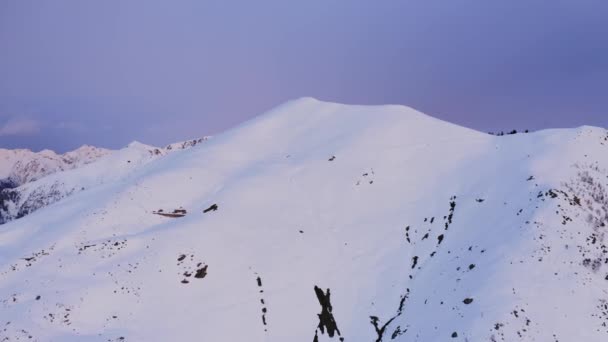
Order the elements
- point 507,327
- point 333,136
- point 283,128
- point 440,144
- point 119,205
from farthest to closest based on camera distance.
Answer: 1. point 283,128
2. point 333,136
3. point 440,144
4. point 119,205
5. point 507,327

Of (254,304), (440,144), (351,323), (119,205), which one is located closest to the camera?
(351,323)

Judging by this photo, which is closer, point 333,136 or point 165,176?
point 165,176

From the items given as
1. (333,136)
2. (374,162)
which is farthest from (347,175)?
(333,136)

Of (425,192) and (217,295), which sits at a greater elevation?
(425,192)

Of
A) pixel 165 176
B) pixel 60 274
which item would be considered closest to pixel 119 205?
pixel 165 176

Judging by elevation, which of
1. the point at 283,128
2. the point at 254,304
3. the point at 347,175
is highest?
the point at 283,128

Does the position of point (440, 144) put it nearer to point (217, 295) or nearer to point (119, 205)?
point (217, 295)

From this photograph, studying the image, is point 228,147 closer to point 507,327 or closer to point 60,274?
point 60,274
